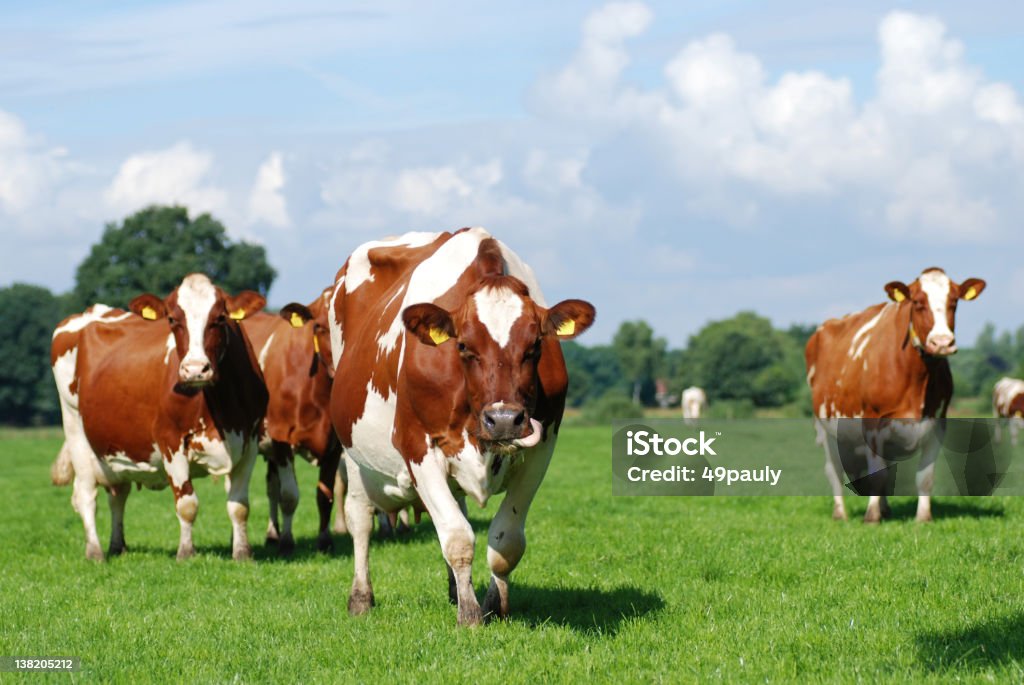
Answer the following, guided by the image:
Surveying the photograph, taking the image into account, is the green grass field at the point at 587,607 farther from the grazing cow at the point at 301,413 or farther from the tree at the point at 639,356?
the tree at the point at 639,356

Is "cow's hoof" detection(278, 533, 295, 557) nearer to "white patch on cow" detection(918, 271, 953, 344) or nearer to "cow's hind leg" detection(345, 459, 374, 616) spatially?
"cow's hind leg" detection(345, 459, 374, 616)

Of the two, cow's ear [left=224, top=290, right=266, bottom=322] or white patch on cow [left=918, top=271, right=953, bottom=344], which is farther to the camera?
white patch on cow [left=918, top=271, right=953, bottom=344]

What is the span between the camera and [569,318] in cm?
706

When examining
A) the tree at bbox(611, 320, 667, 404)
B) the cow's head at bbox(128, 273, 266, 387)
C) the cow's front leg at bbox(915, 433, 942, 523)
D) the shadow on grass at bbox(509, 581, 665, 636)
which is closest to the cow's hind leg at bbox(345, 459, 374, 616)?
the shadow on grass at bbox(509, 581, 665, 636)

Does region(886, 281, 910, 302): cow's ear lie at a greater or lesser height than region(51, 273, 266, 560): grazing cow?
greater

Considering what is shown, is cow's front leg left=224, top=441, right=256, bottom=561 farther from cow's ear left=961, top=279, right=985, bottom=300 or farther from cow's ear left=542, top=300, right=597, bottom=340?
cow's ear left=961, top=279, right=985, bottom=300

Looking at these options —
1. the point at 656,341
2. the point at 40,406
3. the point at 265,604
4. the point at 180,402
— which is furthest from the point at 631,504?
the point at 656,341

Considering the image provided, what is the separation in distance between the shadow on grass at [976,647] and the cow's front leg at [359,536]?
376cm

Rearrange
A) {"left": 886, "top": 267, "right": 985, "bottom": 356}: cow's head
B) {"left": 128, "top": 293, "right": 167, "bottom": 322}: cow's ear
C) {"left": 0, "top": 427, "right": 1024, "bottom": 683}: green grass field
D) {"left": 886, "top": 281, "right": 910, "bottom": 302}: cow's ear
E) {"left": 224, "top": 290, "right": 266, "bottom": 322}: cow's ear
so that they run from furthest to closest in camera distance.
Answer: {"left": 886, "top": 281, "right": 910, "bottom": 302}: cow's ear, {"left": 886, "top": 267, "right": 985, "bottom": 356}: cow's head, {"left": 224, "top": 290, "right": 266, "bottom": 322}: cow's ear, {"left": 128, "top": 293, "right": 167, "bottom": 322}: cow's ear, {"left": 0, "top": 427, "right": 1024, "bottom": 683}: green grass field

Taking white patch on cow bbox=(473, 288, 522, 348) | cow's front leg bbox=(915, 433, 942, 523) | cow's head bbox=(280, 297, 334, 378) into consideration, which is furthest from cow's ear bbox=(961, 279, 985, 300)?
white patch on cow bbox=(473, 288, 522, 348)

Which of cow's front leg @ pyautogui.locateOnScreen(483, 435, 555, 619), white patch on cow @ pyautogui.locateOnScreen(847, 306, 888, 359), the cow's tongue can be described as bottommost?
cow's front leg @ pyautogui.locateOnScreen(483, 435, 555, 619)

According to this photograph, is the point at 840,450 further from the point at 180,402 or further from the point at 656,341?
the point at 656,341
